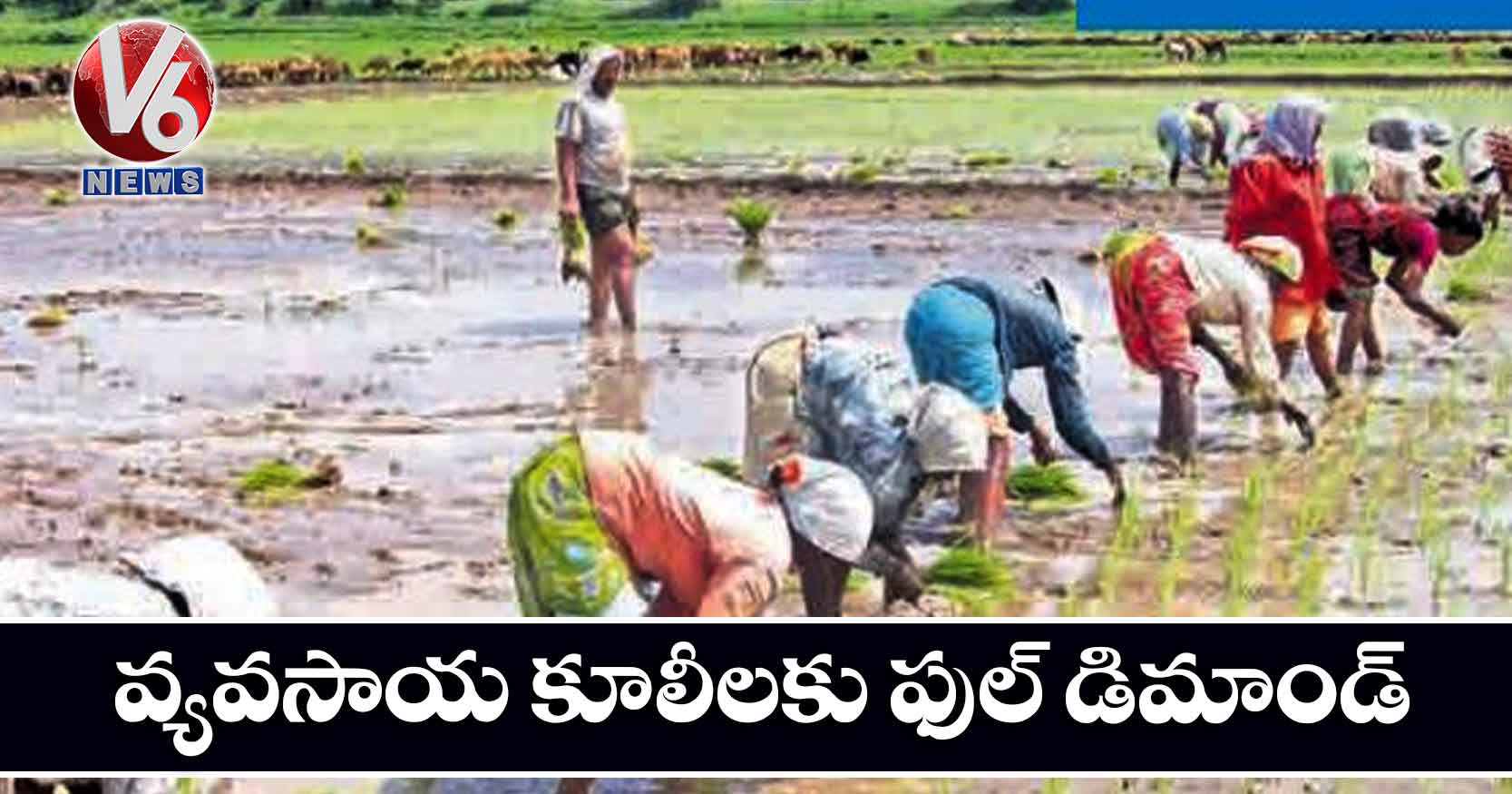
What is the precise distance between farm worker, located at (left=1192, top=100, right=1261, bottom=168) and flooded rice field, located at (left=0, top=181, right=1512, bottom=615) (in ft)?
1.75

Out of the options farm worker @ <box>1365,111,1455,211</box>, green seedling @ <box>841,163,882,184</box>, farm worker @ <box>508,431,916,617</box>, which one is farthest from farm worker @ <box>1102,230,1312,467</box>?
green seedling @ <box>841,163,882,184</box>

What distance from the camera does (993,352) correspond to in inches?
245

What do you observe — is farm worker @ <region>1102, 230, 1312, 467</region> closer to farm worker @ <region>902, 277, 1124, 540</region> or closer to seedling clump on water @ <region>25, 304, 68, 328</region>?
farm worker @ <region>902, 277, 1124, 540</region>

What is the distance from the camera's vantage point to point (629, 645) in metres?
4.98

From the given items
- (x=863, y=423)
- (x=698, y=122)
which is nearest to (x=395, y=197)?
(x=698, y=122)

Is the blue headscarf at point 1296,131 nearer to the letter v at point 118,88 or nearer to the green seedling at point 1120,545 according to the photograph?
the green seedling at point 1120,545

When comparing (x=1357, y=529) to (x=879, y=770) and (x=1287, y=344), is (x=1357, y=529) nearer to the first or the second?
(x=1287, y=344)

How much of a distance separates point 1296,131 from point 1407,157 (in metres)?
0.45

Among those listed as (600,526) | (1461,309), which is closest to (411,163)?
(1461,309)

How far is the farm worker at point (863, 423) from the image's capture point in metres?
5.49

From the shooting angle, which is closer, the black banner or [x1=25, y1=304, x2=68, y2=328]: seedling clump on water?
the black banner

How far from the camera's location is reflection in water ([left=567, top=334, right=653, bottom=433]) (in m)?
7.62

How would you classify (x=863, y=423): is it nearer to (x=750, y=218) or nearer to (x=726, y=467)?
(x=726, y=467)

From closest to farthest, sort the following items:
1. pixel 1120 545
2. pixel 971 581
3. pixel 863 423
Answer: pixel 863 423
pixel 971 581
pixel 1120 545
